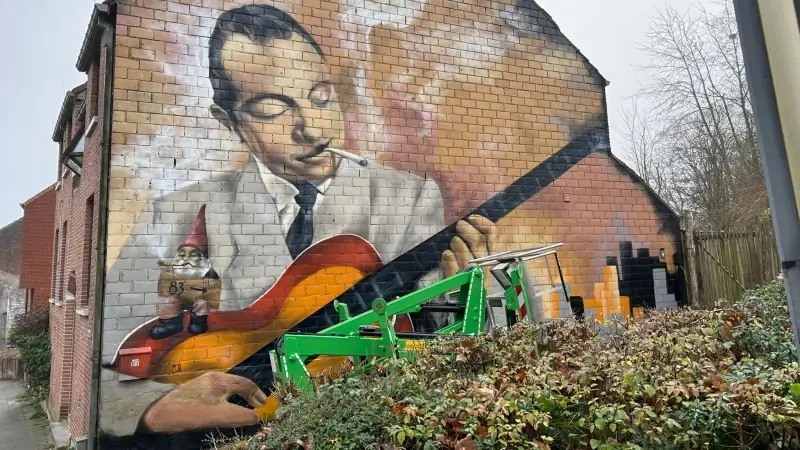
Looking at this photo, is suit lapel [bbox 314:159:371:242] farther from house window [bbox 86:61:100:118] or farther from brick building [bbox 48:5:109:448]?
house window [bbox 86:61:100:118]

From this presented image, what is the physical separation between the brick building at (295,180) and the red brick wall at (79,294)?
0.07m

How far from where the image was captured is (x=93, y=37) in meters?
7.85

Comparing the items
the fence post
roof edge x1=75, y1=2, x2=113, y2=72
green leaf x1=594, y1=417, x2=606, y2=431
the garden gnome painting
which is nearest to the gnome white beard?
the garden gnome painting

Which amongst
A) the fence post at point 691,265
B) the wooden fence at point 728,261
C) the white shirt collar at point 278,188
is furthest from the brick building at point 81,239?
the wooden fence at point 728,261

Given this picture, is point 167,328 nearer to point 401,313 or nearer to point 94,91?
point 401,313

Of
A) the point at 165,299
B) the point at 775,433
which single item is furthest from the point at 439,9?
the point at 775,433

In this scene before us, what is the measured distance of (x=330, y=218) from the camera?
7.89 meters

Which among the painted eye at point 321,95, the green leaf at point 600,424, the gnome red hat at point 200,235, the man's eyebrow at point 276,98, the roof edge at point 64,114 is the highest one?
the roof edge at point 64,114

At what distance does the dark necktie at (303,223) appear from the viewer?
7.61 metres

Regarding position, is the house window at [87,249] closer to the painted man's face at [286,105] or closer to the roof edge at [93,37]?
the roof edge at [93,37]

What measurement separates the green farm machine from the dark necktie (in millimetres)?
1013

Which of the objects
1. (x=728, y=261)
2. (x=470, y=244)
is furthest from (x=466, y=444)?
(x=728, y=261)

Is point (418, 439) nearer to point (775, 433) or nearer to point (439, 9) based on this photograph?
point (775, 433)

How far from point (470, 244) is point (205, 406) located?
467 centimetres
